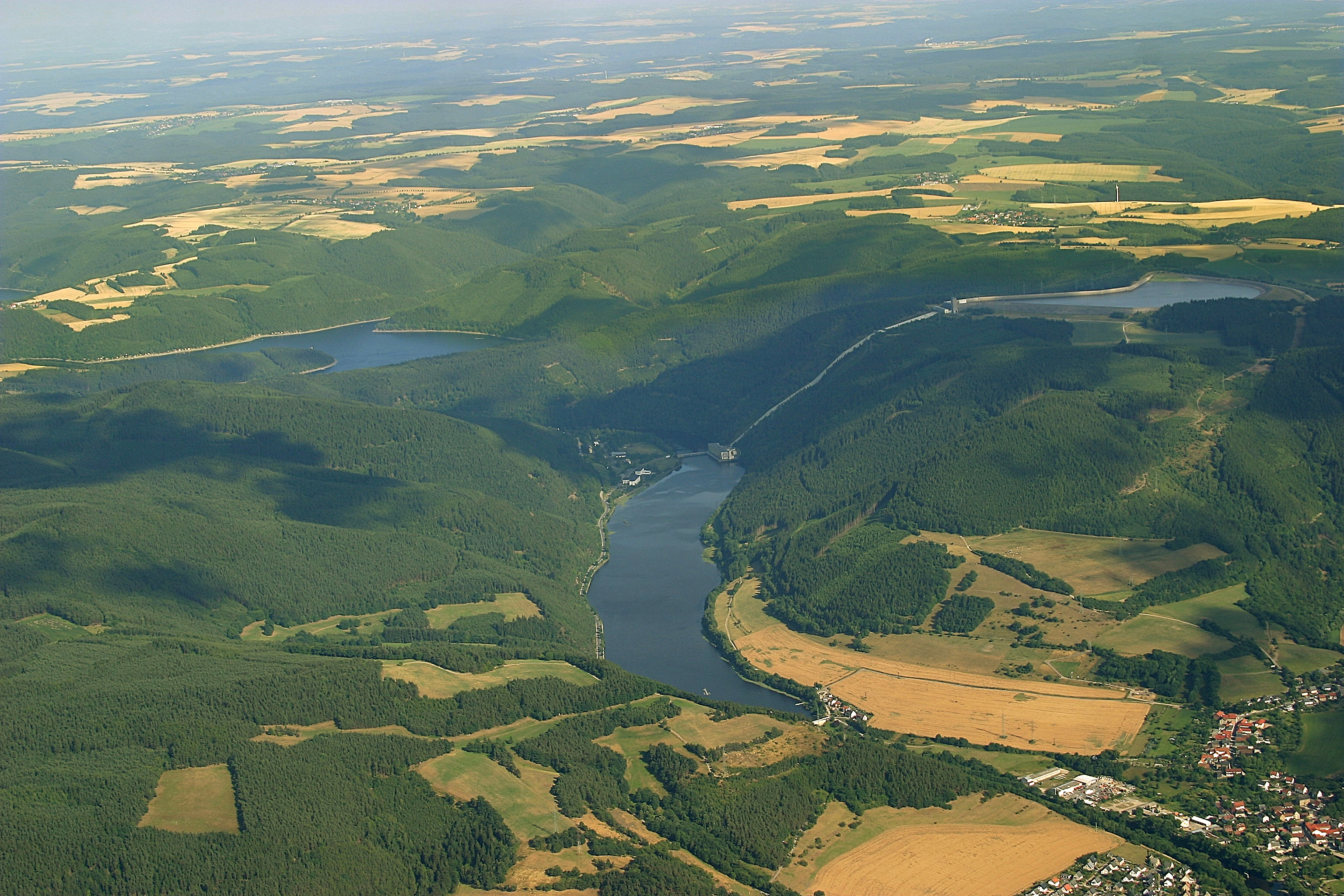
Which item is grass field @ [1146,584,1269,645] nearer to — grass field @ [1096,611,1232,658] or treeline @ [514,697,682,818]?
grass field @ [1096,611,1232,658]

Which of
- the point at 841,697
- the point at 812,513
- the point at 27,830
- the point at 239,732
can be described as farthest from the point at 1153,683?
the point at 27,830

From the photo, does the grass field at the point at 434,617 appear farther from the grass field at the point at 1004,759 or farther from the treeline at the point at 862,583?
the grass field at the point at 1004,759

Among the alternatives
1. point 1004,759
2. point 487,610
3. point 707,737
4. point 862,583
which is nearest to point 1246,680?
point 1004,759

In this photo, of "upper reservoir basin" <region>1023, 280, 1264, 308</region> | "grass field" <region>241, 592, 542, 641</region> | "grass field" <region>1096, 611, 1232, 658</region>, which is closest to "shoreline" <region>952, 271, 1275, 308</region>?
"upper reservoir basin" <region>1023, 280, 1264, 308</region>

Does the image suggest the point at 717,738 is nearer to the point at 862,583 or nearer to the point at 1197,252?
the point at 862,583

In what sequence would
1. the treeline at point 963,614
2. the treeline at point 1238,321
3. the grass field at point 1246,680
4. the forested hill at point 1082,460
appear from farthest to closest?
the treeline at point 1238,321 < the forested hill at point 1082,460 < the treeline at point 963,614 < the grass field at point 1246,680

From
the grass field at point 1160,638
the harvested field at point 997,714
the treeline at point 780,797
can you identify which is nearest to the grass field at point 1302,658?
the grass field at point 1160,638
